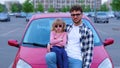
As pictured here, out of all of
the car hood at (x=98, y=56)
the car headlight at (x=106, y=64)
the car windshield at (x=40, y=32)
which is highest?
the car windshield at (x=40, y=32)

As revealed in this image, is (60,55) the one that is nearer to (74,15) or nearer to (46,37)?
(74,15)

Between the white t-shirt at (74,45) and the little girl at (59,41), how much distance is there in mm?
86

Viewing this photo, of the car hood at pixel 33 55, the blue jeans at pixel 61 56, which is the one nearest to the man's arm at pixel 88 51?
the blue jeans at pixel 61 56

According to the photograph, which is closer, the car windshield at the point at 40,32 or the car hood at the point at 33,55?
the car hood at the point at 33,55

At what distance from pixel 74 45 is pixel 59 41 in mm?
263

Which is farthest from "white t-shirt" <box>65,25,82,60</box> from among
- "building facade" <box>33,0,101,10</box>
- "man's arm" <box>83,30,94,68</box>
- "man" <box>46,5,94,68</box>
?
"building facade" <box>33,0,101,10</box>

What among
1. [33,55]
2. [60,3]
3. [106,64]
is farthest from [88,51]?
[60,3]

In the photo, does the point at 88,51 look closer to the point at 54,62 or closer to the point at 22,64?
the point at 54,62

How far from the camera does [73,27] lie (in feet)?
18.2

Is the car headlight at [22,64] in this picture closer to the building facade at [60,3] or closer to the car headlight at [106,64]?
the car headlight at [106,64]

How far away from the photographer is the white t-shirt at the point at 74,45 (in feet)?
17.7

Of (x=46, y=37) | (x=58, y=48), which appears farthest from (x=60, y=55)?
(x=46, y=37)

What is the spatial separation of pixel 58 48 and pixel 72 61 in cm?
29

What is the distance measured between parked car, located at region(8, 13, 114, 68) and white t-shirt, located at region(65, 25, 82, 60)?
2.56ft
